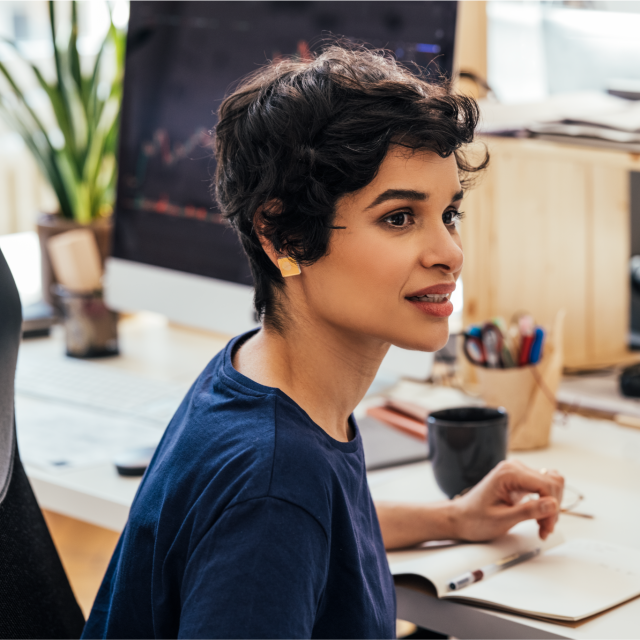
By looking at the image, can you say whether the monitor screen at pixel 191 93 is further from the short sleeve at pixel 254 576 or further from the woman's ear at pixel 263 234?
the short sleeve at pixel 254 576

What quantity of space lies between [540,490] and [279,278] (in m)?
0.37

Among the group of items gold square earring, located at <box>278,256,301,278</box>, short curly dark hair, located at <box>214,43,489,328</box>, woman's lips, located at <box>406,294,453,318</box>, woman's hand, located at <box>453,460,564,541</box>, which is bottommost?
woman's hand, located at <box>453,460,564,541</box>

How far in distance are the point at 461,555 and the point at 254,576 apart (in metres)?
0.37

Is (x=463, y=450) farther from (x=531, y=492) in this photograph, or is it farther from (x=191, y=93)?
(x=191, y=93)

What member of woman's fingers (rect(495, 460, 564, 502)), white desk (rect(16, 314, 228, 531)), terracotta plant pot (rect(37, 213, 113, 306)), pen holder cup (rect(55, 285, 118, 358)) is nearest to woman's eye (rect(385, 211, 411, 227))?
woman's fingers (rect(495, 460, 564, 502))

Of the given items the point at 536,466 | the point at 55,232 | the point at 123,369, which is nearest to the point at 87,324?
the point at 123,369

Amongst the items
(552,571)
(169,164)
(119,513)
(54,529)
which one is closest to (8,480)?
(119,513)

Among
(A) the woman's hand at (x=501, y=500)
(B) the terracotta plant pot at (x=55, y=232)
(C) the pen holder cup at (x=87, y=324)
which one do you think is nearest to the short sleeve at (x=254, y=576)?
(A) the woman's hand at (x=501, y=500)

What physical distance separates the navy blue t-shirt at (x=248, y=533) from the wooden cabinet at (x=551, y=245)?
769 mm

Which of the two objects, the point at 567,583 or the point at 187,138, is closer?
the point at 567,583

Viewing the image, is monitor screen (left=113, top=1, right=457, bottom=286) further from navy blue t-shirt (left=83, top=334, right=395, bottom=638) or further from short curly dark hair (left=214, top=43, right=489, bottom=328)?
navy blue t-shirt (left=83, top=334, right=395, bottom=638)

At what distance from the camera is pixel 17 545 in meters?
0.75

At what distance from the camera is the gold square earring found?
67cm

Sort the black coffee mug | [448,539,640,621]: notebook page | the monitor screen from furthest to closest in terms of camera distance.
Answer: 1. the monitor screen
2. the black coffee mug
3. [448,539,640,621]: notebook page
